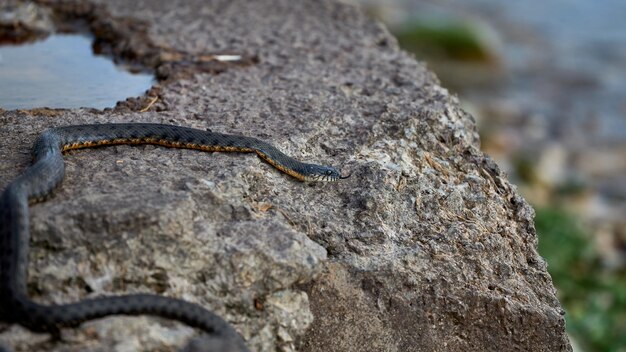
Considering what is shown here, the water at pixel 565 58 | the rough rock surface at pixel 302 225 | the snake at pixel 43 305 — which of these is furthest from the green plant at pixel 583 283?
the water at pixel 565 58

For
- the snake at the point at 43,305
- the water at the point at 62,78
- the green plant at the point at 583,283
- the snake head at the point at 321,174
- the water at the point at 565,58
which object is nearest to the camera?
the snake at the point at 43,305

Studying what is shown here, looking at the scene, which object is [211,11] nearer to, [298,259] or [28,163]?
[28,163]

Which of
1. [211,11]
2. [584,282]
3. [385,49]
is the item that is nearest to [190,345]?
[385,49]

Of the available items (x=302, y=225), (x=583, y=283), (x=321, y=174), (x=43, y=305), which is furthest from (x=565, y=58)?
(x=43, y=305)

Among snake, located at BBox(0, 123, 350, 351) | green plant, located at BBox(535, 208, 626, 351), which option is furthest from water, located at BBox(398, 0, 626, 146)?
snake, located at BBox(0, 123, 350, 351)

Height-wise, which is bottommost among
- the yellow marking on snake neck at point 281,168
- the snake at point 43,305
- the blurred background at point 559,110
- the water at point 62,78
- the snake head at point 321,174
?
the snake at point 43,305

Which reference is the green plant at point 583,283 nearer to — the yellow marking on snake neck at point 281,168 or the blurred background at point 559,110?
the blurred background at point 559,110

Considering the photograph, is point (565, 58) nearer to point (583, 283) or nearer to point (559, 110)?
point (559, 110)
